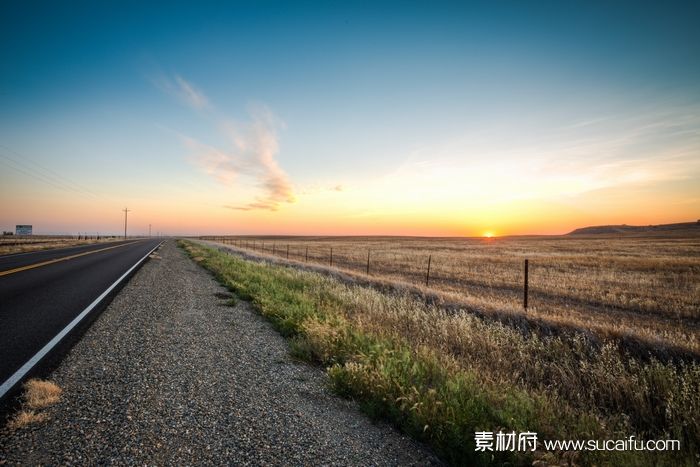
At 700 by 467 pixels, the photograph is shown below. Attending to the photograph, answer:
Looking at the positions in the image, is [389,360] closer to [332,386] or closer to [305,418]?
[332,386]

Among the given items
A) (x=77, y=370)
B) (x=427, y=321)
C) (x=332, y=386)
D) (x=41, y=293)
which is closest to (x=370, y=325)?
(x=427, y=321)

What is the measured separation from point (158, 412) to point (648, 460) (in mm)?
4884

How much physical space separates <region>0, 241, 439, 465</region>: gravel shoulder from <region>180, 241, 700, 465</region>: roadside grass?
1.22 ft

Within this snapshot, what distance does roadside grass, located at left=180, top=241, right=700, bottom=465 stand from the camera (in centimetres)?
327

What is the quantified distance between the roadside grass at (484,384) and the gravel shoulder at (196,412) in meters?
0.37

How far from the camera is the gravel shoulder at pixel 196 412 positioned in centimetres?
278

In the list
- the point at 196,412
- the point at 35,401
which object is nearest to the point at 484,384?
the point at 196,412

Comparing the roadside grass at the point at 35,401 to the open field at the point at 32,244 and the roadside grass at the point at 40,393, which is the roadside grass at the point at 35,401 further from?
the open field at the point at 32,244

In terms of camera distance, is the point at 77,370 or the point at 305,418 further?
the point at 77,370

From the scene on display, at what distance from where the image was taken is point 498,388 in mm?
4332

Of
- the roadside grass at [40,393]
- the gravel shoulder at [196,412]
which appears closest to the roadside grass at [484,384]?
the gravel shoulder at [196,412]

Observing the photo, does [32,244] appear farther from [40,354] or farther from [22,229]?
[40,354]

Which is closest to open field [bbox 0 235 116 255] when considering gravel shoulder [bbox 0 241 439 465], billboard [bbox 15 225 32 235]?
billboard [bbox 15 225 32 235]

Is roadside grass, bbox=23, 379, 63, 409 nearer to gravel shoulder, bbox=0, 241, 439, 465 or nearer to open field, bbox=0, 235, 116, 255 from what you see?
gravel shoulder, bbox=0, 241, 439, 465
